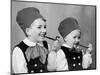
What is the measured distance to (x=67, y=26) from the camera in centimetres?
246

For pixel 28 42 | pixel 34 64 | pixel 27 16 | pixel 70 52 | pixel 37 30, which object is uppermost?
pixel 27 16

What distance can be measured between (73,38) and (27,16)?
2.06 ft

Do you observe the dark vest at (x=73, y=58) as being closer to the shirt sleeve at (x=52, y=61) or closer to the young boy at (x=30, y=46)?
the shirt sleeve at (x=52, y=61)

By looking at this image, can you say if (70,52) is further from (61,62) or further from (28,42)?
(28,42)

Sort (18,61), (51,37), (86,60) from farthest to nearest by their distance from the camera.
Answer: (86,60) < (51,37) < (18,61)

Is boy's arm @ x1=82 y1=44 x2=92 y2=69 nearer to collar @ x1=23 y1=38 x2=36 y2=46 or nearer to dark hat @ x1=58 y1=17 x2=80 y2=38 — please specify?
dark hat @ x1=58 y1=17 x2=80 y2=38

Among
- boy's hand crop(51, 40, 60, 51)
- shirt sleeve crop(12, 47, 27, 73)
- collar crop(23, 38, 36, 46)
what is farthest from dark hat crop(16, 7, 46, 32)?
boy's hand crop(51, 40, 60, 51)

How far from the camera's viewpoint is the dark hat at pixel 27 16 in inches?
89.3

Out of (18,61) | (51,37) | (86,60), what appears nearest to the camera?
(18,61)

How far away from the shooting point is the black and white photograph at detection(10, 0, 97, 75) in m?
2.27

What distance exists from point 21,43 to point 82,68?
832 mm

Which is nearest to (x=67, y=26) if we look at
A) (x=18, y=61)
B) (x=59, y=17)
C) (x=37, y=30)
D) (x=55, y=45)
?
(x=59, y=17)

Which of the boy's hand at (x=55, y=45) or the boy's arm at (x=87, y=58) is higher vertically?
the boy's hand at (x=55, y=45)

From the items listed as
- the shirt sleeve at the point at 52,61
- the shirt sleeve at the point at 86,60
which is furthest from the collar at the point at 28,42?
the shirt sleeve at the point at 86,60
